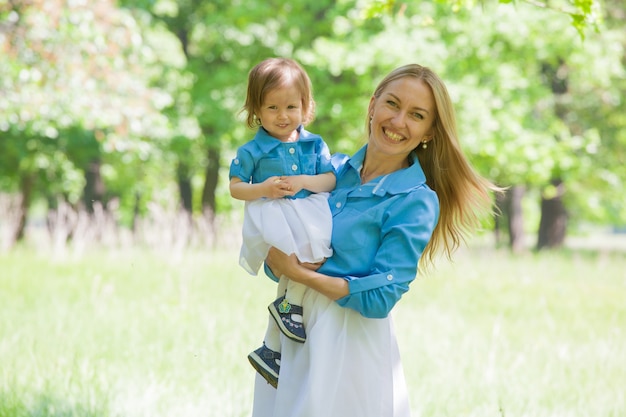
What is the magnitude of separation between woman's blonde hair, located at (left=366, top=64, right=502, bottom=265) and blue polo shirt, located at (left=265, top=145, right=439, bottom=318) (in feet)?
0.46

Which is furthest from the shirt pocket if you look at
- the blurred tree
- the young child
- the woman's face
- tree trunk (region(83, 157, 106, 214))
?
tree trunk (region(83, 157, 106, 214))

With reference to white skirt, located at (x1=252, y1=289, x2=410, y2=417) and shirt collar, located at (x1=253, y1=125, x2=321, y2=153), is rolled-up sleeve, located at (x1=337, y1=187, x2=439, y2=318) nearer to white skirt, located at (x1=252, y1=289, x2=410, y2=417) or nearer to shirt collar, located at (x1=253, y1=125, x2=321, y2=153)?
white skirt, located at (x1=252, y1=289, x2=410, y2=417)

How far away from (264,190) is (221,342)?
3014 millimetres

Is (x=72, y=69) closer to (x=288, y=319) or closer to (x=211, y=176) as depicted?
(x=288, y=319)

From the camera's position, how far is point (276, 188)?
2.51 meters

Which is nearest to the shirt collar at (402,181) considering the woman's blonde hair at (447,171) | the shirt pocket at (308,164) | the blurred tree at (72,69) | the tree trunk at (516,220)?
the woman's blonde hair at (447,171)

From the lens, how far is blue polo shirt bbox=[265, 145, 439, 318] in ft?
7.73

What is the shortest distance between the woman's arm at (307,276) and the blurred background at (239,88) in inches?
173

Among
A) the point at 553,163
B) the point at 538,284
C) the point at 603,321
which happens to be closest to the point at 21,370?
the point at 603,321

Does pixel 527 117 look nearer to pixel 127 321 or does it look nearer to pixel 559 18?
pixel 559 18

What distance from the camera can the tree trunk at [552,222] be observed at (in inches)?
714

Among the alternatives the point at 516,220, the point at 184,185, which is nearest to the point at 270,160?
the point at 516,220

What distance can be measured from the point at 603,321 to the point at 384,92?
541cm

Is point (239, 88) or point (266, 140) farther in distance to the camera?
point (239, 88)
